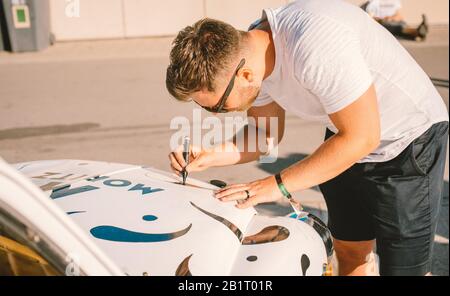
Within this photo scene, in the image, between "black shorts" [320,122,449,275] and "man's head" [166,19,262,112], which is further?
"black shorts" [320,122,449,275]

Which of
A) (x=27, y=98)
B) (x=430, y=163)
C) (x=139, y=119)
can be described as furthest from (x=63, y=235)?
(x=27, y=98)

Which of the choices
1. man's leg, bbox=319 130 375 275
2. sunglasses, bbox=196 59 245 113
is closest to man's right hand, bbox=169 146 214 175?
sunglasses, bbox=196 59 245 113

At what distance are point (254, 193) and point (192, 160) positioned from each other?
41 cm

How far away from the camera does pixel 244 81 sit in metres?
1.97

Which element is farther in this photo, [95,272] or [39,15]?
[39,15]

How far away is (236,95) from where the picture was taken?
2.00 m

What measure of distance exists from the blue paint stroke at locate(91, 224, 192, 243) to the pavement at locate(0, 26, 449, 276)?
178 centimetres

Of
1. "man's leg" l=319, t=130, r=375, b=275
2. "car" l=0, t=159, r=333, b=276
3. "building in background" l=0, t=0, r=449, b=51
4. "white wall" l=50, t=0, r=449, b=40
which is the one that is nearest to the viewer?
"car" l=0, t=159, r=333, b=276

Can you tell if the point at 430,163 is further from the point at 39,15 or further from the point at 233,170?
the point at 39,15

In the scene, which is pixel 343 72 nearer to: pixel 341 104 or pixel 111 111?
pixel 341 104

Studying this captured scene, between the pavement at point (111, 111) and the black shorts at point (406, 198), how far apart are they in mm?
1118

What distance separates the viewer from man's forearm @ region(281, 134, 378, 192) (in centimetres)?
195
